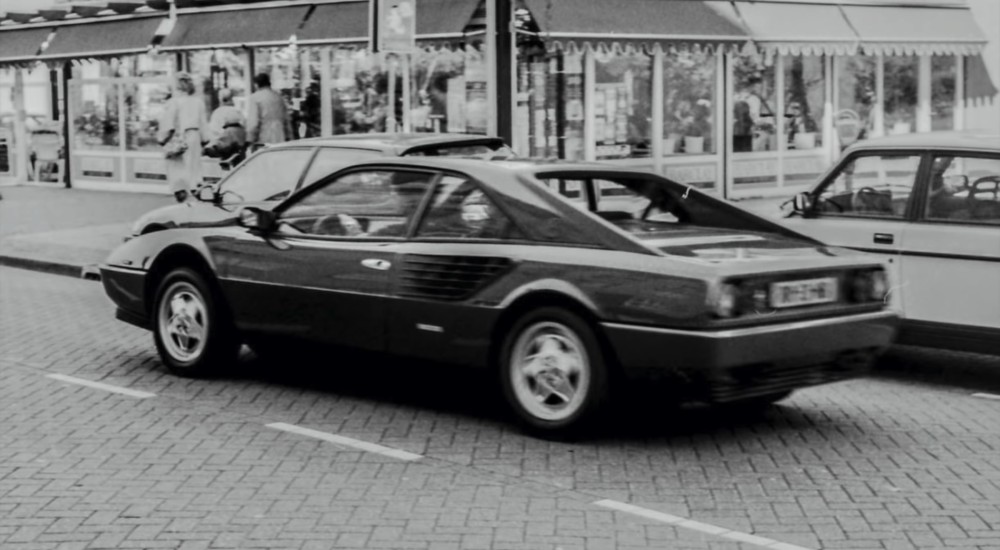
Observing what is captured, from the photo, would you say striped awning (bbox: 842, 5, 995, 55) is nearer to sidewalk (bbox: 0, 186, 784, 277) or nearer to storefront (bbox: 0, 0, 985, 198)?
storefront (bbox: 0, 0, 985, 198)

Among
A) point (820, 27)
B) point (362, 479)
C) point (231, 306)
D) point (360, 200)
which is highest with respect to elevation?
point (820, 27)

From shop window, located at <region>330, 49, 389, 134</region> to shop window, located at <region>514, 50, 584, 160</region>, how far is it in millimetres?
2697

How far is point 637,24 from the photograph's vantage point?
2038 centimetres

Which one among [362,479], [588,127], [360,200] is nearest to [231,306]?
[360,200]

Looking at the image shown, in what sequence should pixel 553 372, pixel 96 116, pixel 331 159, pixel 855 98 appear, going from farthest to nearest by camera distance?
pixel 96 116 → pixel 855 98 → pixel 331 159 → pixel 553 372

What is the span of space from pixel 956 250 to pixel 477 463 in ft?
12.4

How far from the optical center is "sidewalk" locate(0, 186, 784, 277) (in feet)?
55.7

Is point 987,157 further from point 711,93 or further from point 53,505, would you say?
point 711,93

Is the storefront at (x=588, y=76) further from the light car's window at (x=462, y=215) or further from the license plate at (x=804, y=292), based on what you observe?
the license plate at (x=804, y=292)

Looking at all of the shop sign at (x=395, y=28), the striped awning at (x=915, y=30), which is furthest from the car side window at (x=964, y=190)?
the striped awning at (x=915, y=30)

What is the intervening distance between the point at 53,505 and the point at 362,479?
1.32 metres

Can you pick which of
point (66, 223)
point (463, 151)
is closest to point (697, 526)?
point (463, 151)

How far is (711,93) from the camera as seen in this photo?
24.0 metres

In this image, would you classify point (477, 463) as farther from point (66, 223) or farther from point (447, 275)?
point (66, 223)
